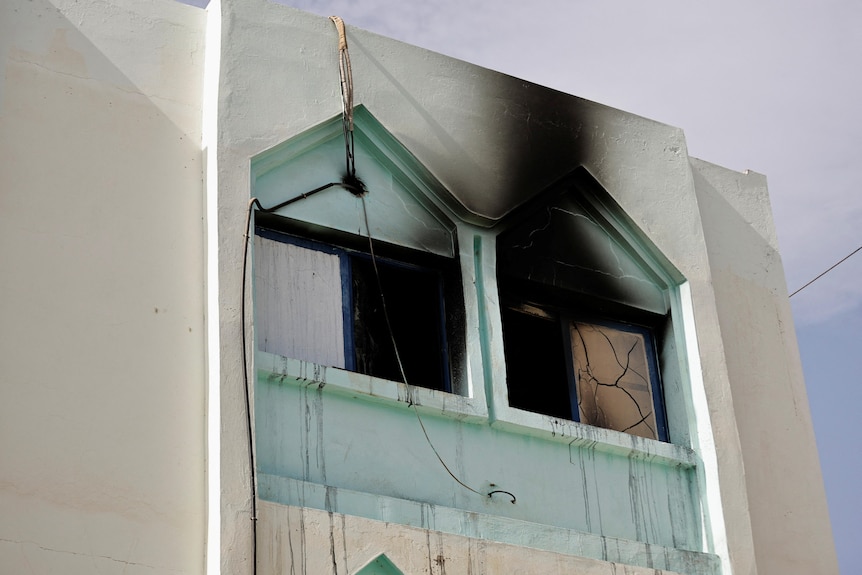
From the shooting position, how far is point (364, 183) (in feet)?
31.3

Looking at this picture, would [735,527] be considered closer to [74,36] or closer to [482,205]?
[482,205]

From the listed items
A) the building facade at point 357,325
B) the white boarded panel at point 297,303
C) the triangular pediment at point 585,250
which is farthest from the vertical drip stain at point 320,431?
the triangular pediment at point 585,250

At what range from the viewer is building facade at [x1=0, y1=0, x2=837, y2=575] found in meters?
7.98

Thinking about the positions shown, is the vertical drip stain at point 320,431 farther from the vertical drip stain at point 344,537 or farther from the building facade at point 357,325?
the vertical drip stain at point 344,537

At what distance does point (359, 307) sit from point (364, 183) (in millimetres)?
837

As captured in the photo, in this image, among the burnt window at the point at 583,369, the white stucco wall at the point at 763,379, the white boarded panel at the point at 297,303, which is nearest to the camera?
→ the white boarded panel at the point at 297,303

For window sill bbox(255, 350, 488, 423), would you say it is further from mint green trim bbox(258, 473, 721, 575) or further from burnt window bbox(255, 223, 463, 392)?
mint green trim bbox(258, 473, 721, 575)

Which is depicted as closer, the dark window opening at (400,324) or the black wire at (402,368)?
the black wire at (402,368)

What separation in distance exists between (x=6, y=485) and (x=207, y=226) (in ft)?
6.71

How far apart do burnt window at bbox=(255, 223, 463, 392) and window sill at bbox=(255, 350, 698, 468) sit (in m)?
0.27

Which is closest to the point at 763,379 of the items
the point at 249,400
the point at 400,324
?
the point at 400,324

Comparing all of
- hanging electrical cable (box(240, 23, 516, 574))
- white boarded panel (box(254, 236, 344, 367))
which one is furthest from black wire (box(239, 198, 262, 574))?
white boarded panel (box(254, 236, 344, 367))

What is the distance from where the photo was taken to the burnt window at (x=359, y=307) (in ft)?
29.3

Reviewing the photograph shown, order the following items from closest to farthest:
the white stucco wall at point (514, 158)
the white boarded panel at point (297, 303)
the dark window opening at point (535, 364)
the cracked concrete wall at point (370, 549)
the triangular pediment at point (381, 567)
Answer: the cracked concrete wall at point (370, 549), the triangular pediment at point (381, 567), the white boarded panel at point (297, 303), the white stucco wall at point (514, 158), the dark window opening at point (535, 364)
